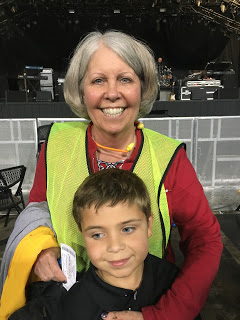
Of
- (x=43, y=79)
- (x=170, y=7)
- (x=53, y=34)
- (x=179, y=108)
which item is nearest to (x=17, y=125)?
(x=179, y=108)

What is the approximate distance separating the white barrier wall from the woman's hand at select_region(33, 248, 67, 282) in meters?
4.07

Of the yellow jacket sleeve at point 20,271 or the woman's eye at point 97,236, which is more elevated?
the woman's eye at point 97,236

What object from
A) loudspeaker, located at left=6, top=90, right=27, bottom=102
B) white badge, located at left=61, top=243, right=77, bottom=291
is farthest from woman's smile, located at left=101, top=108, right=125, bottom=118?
loudspeaker, located at left=6, top=90, right=27, bottom=102

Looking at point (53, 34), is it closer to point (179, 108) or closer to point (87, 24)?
point (87, 24)

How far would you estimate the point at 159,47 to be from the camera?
12609mm

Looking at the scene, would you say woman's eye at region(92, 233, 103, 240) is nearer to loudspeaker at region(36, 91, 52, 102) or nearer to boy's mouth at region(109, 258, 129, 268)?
boy's mouth at region(109, 258, 129, 268)

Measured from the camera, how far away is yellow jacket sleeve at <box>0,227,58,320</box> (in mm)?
926

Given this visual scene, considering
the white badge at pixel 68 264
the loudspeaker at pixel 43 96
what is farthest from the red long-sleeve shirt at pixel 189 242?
the loudspeaker at pixel 43 96

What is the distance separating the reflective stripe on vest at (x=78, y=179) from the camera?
3.25ft

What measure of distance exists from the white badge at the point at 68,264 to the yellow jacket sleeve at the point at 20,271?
0.24ft

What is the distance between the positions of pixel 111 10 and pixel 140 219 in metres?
11.6

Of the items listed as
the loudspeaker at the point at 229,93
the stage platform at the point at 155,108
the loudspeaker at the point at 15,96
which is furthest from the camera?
the loudspeaker at the point at 229,93

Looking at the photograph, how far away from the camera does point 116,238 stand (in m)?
0.84

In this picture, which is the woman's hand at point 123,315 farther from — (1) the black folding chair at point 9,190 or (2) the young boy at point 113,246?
(1) the black folding chair at point 9,190
